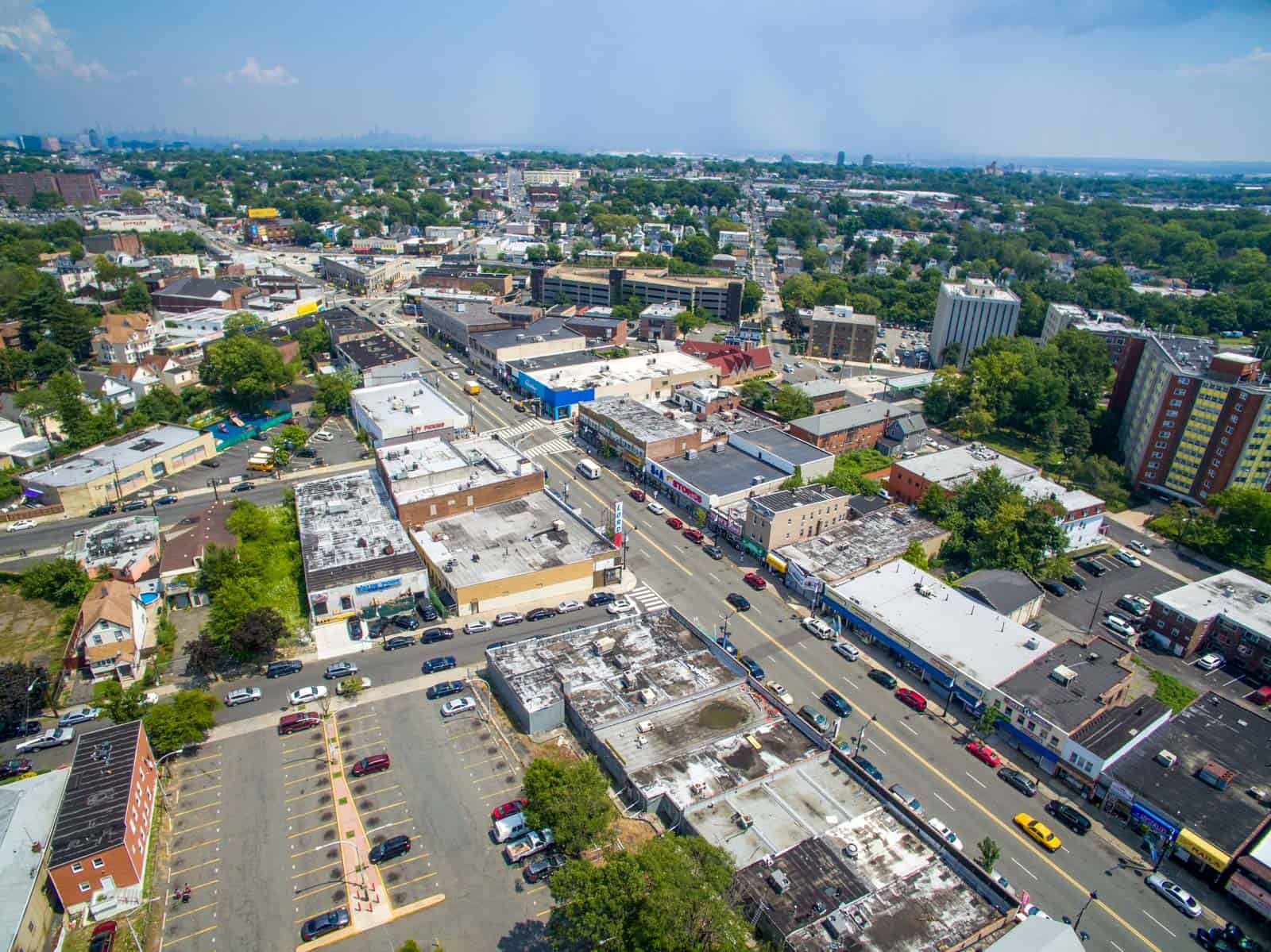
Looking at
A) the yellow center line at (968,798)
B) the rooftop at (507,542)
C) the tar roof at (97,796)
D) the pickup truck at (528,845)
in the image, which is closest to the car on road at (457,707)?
the rooftop at (507,542)

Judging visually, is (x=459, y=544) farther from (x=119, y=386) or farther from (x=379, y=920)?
(x=119, y=386)

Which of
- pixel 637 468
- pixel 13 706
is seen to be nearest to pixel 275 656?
pixel 13 706

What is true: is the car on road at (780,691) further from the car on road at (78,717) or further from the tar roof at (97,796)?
the car on road at (78,717)

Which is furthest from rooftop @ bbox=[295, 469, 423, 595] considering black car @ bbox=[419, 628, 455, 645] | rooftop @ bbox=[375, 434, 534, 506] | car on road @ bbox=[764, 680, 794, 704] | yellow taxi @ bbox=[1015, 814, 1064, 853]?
yellow taxi @ bbox=[1015, 814, 1064, 853]

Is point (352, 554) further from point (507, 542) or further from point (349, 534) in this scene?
point (507, 542)

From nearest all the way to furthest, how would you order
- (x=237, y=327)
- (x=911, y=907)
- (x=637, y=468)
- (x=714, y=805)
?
(x=911, y=907) < (x=714, y=805) < (x=637, y=468) < (x=237, y=327)

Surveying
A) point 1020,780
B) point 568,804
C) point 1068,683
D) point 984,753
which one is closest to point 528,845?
point 568,804

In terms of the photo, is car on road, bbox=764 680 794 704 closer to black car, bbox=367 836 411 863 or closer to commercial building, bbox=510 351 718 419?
black car, bbox=367 836 411 863
